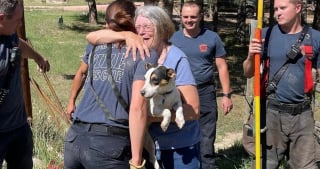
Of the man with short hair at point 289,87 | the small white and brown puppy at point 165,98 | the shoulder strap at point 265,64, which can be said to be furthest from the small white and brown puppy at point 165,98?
the shoulder strap at point 265,64

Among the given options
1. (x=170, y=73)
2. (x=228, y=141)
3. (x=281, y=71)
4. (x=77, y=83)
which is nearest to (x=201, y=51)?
(x=281, y=71)

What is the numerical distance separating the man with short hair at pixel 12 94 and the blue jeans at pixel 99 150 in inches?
28.8

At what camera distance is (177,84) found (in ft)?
9.63

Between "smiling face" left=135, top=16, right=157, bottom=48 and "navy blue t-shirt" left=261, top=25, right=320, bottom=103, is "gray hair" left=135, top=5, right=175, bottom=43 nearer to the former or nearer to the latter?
"smiling face" left=135, top=16, right=157, bottom=48

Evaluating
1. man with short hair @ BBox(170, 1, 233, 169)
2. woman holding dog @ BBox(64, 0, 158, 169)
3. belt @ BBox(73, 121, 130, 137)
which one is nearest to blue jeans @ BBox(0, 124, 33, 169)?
woman holding dog @ BBox(64, 0, 158, 169)

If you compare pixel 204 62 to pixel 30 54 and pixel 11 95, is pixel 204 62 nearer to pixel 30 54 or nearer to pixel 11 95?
pixel 30 54

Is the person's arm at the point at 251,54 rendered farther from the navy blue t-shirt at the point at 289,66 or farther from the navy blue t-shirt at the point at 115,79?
the navy blue t-shirt at the point at 115,79

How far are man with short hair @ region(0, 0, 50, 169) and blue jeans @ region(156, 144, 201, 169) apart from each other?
41.4 inches

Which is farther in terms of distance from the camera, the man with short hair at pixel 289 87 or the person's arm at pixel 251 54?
the man with short hair at pixel 289 87

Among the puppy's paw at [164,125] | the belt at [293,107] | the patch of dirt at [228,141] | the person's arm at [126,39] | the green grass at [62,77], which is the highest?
the person's arm at [126,39]

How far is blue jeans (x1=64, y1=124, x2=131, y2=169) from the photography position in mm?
2746

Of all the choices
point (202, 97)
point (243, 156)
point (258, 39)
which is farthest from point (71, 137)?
point (243, 156)

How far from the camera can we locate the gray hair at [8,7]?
3.07 meters

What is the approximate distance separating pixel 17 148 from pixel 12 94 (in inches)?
19.4
